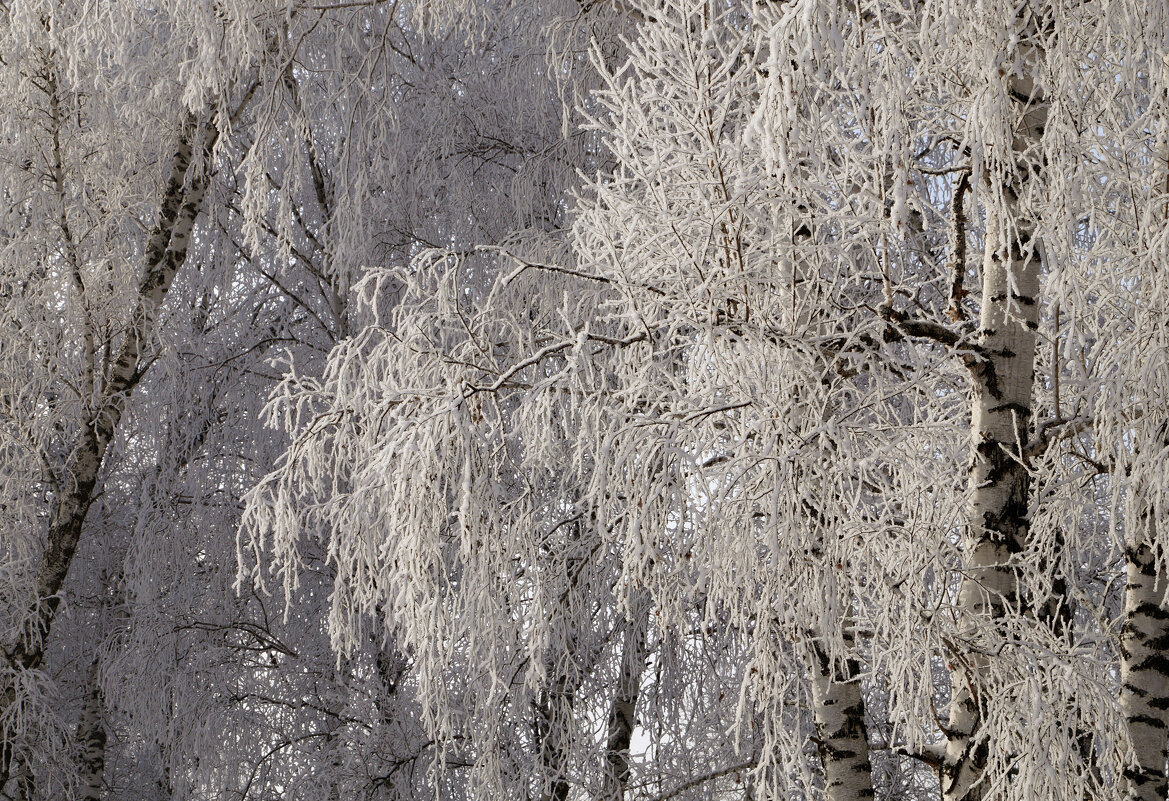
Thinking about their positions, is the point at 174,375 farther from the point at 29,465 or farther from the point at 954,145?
the point at 954,145

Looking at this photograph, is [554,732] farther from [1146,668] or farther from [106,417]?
[1146,668]

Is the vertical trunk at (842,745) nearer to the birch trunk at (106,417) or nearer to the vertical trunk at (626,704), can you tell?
the vertical trunk at (626,704)

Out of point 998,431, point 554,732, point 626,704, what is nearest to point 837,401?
point 998,431

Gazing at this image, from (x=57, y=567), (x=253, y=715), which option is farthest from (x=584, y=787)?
(x=57, y=567)

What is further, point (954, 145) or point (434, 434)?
point (954, 145)

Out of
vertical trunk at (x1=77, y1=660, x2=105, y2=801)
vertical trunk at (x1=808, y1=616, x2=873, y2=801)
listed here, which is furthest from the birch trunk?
vertical trunk at (x1=808, y1=616, x2=873, y2=801)

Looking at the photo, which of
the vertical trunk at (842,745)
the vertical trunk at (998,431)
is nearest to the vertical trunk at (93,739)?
the vertical trunk at (842,745)

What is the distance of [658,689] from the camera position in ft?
19.5

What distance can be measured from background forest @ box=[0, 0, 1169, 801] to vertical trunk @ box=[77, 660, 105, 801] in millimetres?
31

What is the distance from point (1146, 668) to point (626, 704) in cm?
312

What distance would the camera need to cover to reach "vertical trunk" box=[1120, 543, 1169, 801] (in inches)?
136

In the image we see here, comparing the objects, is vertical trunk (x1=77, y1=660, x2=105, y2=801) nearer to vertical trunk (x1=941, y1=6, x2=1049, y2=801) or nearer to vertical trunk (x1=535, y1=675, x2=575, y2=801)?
vertical trunk (x1=535, y1=675, x2=575, y2=801)

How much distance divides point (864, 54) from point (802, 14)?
152 mm

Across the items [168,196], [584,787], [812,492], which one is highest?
[168,196]
